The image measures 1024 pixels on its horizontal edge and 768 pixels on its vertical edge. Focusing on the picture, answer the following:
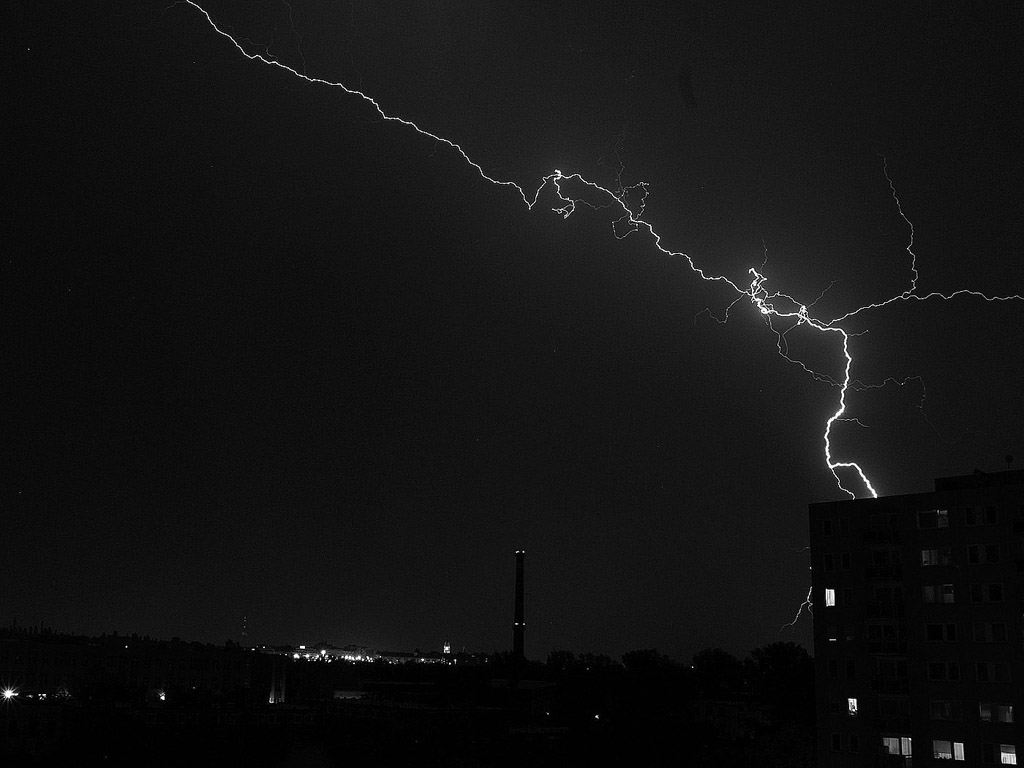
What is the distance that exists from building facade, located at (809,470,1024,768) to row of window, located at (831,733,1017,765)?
0.02 m

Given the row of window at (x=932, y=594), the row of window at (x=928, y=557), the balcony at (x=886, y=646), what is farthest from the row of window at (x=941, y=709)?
the row of window at (x=928, y=557)

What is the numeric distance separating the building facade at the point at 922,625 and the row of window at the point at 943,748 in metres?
0.02

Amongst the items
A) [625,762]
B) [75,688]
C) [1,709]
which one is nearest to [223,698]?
[75,688]

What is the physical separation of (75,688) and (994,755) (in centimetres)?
4563

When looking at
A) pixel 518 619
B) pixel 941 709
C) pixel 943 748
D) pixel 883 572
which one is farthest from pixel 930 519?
pixel 518 619

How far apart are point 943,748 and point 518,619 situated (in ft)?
166

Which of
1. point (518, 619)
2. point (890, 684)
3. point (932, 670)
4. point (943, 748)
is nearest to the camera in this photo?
point (943, 748)

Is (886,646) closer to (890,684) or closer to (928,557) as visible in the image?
(890,684)

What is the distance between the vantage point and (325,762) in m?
37.1

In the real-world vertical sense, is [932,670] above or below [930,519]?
below

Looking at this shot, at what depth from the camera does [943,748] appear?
76.9 ft

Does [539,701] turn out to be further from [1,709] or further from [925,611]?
[925,611]

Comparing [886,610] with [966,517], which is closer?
[966,517]

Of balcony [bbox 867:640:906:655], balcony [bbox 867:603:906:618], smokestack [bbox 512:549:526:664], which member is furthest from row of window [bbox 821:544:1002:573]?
smokestack [bbox 512:549:526:664]
